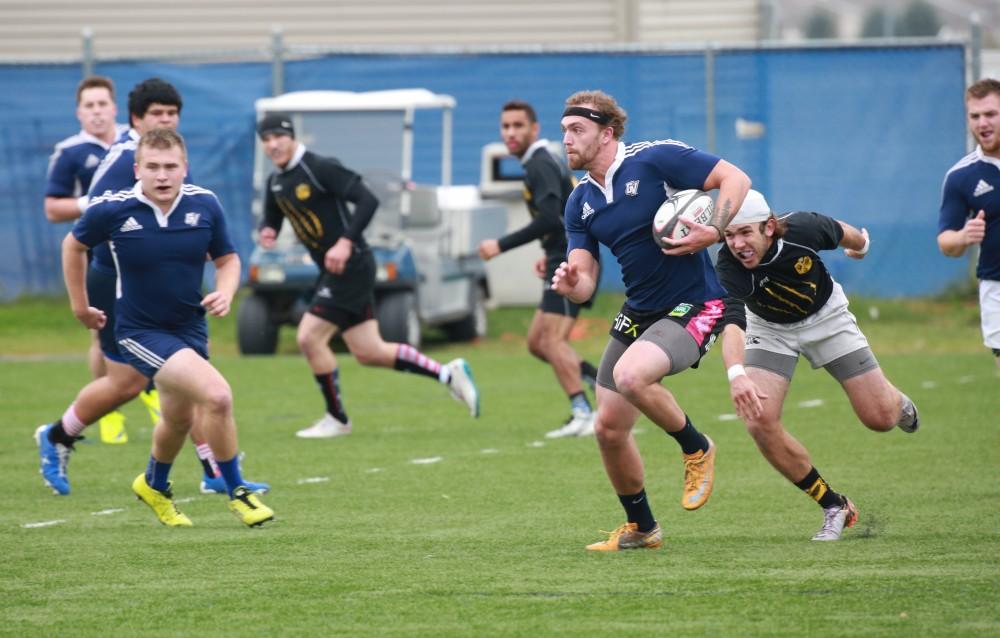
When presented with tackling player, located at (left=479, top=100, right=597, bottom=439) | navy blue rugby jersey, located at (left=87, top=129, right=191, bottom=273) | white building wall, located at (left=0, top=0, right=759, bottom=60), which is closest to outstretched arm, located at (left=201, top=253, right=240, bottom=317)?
navy blue rugby jersey, located at (left=87, top=129, right=191, bottom=273)

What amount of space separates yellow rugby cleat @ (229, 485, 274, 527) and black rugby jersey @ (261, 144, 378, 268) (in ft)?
13.3

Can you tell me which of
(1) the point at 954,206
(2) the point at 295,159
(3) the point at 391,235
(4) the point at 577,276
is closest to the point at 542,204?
(2) the point at 295,159

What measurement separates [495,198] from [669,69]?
2657 millimetres

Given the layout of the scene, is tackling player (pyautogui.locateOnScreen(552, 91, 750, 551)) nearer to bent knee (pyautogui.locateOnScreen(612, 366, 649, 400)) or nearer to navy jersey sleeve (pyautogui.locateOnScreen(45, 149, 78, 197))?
bent knee (pyautogui.locateOnScreen(612, 366, 649, 400))

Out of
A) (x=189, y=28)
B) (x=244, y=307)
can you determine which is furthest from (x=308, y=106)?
(x=189, y=28)

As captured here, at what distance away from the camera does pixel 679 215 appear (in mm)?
6703

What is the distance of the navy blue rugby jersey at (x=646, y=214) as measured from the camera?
698 centimetres

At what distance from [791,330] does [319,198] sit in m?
5.03

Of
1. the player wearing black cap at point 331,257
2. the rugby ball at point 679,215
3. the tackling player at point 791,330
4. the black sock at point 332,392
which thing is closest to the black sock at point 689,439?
the tackling player at point 791,330

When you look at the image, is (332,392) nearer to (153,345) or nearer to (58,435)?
(58,435)

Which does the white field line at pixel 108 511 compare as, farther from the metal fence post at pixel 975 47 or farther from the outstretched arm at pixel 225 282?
the metal fence post at pixel 975 47

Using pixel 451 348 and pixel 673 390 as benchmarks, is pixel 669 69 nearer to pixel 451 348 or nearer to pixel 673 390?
pixel 451 348

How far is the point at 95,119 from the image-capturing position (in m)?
10.7

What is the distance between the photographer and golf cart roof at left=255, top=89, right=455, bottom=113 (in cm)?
1764
